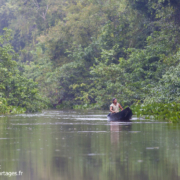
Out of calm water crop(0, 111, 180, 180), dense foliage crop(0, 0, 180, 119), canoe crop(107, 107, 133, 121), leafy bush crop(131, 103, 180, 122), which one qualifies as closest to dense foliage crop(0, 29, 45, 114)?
dense foliage crop(0, 0, 180, 119)

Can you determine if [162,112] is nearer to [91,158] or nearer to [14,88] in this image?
[91,158]

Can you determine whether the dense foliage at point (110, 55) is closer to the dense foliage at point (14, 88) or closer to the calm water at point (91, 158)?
the dense foliage at point (14, 88)

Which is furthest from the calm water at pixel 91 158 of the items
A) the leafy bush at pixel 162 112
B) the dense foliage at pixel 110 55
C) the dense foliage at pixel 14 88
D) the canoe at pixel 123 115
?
the dense foliage at pixel 14 88

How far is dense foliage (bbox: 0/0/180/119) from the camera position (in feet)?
98.7

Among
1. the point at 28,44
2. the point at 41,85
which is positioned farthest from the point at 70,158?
the point at 28,44

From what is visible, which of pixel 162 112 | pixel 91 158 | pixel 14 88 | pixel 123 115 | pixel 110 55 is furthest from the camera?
pixel 110 55

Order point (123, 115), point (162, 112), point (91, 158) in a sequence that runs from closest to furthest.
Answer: point (91, 158) < point (123, 115) < point (162, 112)

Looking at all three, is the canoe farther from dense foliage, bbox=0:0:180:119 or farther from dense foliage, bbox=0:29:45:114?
dense foliage, bbox=0:29:45:114

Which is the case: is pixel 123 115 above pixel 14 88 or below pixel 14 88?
below

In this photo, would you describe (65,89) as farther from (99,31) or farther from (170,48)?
(170,48)

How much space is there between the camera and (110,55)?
1572 inches

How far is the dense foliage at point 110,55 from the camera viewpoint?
30094 mm

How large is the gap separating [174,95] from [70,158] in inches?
640

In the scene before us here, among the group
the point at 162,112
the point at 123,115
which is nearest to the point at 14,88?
the point at 123,115
